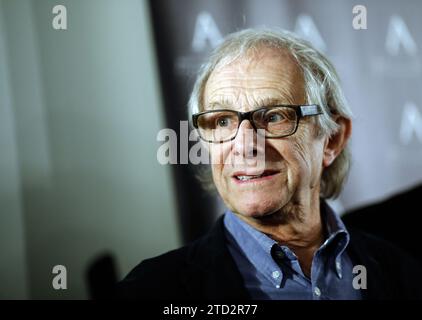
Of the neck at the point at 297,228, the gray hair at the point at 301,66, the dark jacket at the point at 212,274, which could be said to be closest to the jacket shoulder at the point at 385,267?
the dark jacket at the point at 212,274

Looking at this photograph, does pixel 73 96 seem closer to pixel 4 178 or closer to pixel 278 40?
pixel 4 178

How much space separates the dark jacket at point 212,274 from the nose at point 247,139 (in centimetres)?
19

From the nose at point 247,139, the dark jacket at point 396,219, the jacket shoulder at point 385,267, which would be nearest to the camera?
the nose at point 247,139

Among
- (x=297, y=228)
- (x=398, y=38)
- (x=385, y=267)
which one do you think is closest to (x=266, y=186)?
(x=297, y=228)

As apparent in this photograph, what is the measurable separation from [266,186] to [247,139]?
11cm

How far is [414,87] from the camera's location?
1.47m

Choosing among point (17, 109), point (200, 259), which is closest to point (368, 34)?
point (200, 259)

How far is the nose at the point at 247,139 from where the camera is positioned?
3.51ft

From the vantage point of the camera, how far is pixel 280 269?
1089mm

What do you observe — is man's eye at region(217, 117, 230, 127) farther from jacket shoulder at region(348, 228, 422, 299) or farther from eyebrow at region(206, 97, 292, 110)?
jacket shoulder at region(348, 228, 422, 299)

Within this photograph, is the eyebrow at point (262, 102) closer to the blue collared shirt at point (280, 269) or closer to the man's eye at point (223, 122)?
the man's eye at point (223, 122)

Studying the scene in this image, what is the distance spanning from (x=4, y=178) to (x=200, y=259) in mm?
542

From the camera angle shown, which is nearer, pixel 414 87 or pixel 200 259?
pixel 200 259
